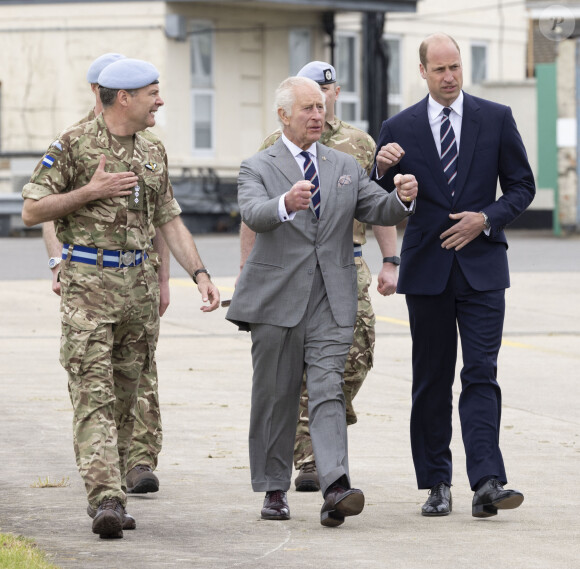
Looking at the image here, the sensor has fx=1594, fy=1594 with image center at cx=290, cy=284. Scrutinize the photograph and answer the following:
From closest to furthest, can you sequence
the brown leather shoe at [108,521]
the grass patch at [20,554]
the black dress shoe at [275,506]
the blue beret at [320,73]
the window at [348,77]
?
the grass patch at [20,554] < the brown leather shoe at [108,521] < the black dress shoe at [275,506] < the blue beret at [320,73] < the window at [348,77]

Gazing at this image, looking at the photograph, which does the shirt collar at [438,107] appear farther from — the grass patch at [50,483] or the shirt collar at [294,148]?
the grass patch at [50,483]

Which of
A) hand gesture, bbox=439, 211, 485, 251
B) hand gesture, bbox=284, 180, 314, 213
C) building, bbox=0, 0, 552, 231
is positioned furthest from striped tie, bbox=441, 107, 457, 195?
building, bbox=0, 0, 552, 231

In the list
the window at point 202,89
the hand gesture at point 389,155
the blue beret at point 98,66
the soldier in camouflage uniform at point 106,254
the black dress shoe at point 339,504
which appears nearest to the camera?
the black dress shoe at point 339,504

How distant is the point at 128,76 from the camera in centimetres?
655

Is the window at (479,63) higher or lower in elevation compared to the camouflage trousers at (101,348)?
higher

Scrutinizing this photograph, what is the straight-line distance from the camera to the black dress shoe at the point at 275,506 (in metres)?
6.64

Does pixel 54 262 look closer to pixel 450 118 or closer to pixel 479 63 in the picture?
pixel 450 118

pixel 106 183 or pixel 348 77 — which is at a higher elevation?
pixel 106 183

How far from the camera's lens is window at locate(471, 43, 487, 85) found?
1561 inches

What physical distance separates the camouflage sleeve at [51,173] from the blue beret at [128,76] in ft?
1.02

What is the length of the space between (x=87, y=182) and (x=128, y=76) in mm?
467

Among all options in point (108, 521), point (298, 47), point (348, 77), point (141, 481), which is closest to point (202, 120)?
point (298, 47)

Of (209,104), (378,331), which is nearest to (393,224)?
(378,331)

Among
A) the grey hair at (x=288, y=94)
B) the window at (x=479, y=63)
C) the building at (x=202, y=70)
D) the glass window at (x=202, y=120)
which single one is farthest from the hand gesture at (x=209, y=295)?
the window at (x=479, y=63)
